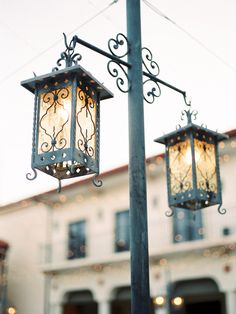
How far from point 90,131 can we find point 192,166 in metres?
1.72

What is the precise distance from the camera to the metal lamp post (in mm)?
3592

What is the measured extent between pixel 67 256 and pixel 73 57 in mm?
15849

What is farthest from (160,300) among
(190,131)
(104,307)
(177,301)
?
(190,131)

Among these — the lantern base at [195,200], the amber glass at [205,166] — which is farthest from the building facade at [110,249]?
the lantern base at [195,200]

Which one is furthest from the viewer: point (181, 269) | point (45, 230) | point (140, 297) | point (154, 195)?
point (45, 230)

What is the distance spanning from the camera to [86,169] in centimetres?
396

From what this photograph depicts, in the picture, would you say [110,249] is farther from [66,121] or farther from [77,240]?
[66,121]

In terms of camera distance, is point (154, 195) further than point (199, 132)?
Yes

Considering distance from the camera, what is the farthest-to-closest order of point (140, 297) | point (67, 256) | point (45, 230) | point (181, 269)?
point (45, 230)
point (67, 256)
point (181, 269)
point (140, 297)

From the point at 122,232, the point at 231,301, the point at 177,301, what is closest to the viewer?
the point at 231,301

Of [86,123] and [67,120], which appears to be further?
[86,123]

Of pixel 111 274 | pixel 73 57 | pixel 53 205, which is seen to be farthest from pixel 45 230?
pixel 73 57

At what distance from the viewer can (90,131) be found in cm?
395

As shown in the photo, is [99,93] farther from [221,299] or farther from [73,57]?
[221,299]
